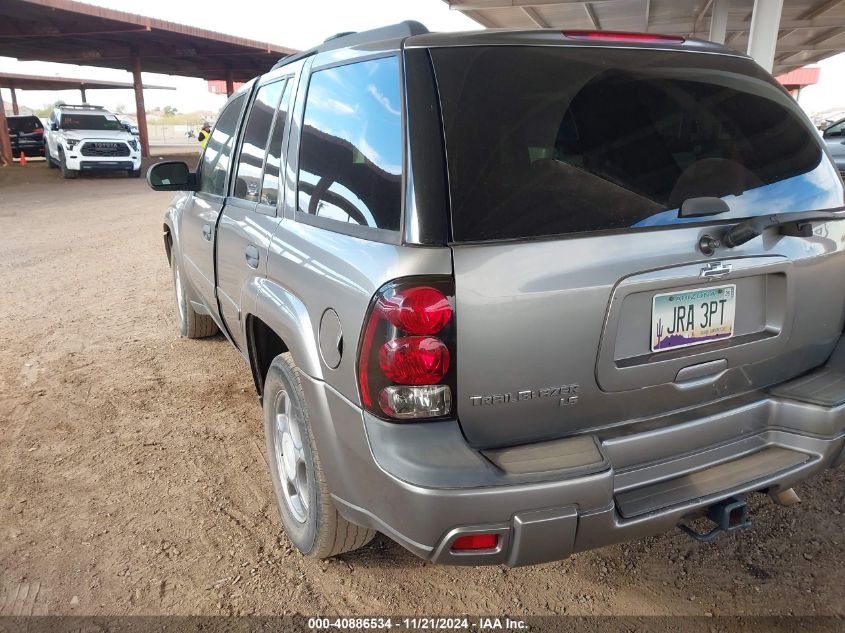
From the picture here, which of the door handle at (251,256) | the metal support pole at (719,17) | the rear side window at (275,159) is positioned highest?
the metal support pole at (719,17)

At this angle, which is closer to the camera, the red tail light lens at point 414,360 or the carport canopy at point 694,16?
the red tail light lens at point 414,360

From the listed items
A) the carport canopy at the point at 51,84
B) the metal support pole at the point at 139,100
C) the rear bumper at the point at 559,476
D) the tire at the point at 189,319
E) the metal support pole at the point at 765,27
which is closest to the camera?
the rear bumper at the point at 559,476

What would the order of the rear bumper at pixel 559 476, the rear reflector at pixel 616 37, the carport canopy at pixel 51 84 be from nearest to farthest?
the rear bumper at pixel 559 476 → the rear reflector at pixel 616 37 → the carport canopy at pixel 51 84

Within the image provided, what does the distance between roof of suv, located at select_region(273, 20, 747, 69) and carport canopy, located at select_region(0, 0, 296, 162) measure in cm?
1948

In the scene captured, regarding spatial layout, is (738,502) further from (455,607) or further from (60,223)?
(60,223)

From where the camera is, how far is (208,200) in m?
3.84

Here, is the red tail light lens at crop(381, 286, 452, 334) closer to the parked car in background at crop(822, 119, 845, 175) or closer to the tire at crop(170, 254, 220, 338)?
the tire at crop(170, 254, 220, 338)

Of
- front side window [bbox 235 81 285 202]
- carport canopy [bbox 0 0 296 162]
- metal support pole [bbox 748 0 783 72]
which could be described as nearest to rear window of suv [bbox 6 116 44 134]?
carport canopy [bbox 0 0 296 162]

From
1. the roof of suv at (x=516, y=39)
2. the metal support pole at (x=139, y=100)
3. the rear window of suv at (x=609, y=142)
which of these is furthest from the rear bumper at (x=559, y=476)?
the metal support pole at (x=139, y=100)

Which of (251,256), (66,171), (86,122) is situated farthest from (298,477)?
(66,171)

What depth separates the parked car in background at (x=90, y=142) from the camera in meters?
19.2

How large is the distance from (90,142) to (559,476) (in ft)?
68.7

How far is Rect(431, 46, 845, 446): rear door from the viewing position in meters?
1.84

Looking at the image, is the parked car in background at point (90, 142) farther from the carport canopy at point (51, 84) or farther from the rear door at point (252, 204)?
the carport canopy at point (51, 84)
